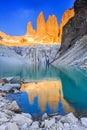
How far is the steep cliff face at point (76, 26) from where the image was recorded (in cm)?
10350

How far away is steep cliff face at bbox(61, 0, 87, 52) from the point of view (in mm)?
103500

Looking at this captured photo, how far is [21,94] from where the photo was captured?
23.6 m

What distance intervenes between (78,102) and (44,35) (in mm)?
181579

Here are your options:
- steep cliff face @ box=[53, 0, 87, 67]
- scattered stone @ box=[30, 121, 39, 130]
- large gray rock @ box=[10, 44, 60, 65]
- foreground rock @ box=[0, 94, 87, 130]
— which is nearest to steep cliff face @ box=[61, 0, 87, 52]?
steep cliff face @ box=[53, 0, 87, 67]

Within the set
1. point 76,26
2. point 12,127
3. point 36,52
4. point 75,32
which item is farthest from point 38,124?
point 36,52

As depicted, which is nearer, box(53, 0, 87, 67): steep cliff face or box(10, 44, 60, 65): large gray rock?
box(53, 0, 87, 67): steep cliff face

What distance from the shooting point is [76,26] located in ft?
364

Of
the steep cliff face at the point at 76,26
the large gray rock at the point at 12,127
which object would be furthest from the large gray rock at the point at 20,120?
the steep cliff face at the point at 76,26

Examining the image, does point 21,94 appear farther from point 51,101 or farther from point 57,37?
point 57,37

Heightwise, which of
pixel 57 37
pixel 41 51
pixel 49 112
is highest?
pixel 57 37

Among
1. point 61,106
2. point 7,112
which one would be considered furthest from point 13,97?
point 7,112

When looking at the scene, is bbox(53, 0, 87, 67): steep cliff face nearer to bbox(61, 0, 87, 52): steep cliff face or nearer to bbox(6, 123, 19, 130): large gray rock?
bbox(61, 0, 87, 52): steep cliff face

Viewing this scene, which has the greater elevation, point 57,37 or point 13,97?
point 57,37

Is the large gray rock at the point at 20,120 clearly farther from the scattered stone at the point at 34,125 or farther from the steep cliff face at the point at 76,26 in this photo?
the steep cliff face at the point at 76,26
